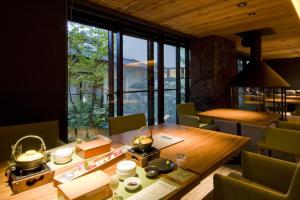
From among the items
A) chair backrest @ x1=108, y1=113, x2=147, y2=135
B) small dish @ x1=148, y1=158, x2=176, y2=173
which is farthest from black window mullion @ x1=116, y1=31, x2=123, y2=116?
small dish @ x1=148, y1=158, x2=176, y2=173

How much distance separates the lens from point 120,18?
3363 millimetres

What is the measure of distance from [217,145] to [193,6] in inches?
84.5

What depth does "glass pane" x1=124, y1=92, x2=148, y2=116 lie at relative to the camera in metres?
3.73

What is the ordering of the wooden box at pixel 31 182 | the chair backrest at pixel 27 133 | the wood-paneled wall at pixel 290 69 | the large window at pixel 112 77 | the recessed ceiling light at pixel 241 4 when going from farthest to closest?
the wood-paneled wall at pixel 290 69
the large window at pixel 112 77
the recessed ceiling light at pixel 241 4
the chair backrest at pixel 27 133
the wooden box at pixel 31 182

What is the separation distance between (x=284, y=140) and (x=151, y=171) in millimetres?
1826

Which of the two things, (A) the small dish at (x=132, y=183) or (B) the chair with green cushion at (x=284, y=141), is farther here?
(B) the chair with green cushion at (x=284, y=141)

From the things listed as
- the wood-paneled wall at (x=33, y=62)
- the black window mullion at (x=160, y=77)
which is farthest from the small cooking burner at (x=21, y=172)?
the black window mullion at (x=160, y=77)

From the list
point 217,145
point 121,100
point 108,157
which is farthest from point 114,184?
point 121,100

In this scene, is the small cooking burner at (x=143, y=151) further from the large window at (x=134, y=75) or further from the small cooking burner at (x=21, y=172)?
the large window at (x=134, y=75)

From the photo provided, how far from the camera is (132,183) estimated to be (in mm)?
1085

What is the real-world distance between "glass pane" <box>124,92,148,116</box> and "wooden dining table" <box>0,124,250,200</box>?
57.5 inches

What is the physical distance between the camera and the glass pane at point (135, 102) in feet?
12.3

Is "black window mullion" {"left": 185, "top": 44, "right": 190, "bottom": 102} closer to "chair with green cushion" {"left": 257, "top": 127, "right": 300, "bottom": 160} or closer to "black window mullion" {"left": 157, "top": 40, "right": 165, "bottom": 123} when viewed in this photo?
"black window mullion" {"left": 157, "top": 40, "right": 165, "bottom": 123}

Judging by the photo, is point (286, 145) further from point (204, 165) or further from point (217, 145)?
point (204, 165)
